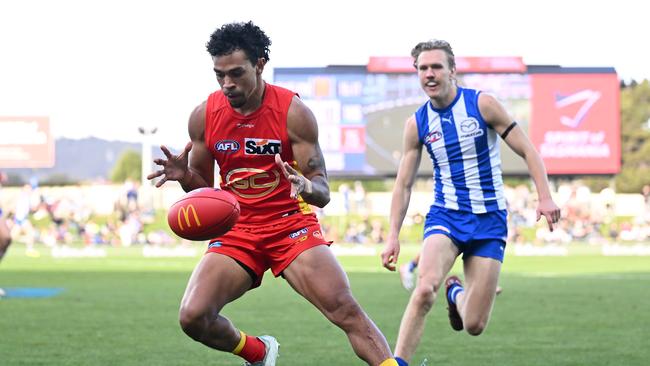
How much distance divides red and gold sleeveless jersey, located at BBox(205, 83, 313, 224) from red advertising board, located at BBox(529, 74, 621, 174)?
37.8 meters

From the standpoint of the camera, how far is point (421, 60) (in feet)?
26.3

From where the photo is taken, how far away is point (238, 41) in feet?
21.4

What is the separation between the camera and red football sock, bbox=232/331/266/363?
725cm

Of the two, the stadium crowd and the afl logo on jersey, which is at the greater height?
the afl logo on jersey

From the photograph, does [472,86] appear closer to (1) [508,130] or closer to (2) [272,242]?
(1) [508,130]

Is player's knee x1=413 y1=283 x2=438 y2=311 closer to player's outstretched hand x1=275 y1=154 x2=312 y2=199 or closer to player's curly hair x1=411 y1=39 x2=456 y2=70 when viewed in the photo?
player's curly hair x1=411 y1=39 x2=456 y2=70

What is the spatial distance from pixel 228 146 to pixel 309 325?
6.38 m

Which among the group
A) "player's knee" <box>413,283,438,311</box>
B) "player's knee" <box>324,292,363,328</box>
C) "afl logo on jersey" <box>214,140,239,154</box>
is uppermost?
"afl logo on jersey" <box>214,140,239,154</box>

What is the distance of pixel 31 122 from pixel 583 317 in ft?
208

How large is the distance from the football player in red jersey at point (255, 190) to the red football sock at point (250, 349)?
21cm

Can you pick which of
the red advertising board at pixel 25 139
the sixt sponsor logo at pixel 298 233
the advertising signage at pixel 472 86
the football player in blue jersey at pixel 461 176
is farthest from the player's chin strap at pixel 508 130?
the red advertising board at pixel 25 139

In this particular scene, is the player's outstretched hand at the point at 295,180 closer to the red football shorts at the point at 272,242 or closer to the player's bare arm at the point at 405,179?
the red football shorts at the point at 272,242

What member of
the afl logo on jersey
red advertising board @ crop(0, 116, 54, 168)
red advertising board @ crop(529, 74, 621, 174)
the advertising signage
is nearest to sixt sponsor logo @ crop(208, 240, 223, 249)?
the afl logo on jersey

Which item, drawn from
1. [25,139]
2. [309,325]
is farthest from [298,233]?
[25,139]
